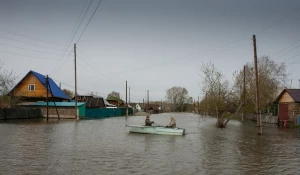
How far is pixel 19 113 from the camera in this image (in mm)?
41031

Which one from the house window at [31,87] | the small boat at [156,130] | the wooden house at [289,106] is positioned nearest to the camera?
the small boat at [156,130]

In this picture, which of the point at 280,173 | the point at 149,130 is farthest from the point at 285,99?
the point at 280,173

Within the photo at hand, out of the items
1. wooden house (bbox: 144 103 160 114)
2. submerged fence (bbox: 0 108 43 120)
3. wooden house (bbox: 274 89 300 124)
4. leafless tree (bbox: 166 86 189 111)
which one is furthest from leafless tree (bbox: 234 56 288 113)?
leafless tree (bbox: 166 86 189 111)

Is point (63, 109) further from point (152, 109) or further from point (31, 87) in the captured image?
point (152, 109)

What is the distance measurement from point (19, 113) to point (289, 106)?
3665 centimetres

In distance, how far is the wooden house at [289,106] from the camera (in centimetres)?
3409

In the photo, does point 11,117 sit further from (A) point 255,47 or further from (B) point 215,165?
(B) point 215,165

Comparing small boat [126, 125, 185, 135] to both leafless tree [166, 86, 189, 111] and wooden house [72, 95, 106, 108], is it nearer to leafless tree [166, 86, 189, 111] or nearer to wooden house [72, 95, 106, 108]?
wooden house [72, 95, 106, 108]

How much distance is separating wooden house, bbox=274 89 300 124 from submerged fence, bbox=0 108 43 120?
35410 millimetres

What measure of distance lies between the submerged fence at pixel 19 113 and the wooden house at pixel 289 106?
35.4m

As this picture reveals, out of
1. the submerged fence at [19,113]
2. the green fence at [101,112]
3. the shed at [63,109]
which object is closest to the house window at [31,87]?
the shed at [63,109]

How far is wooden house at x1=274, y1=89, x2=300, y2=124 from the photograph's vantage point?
3409 centimetres

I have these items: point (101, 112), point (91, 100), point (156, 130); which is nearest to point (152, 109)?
point (91, 100)

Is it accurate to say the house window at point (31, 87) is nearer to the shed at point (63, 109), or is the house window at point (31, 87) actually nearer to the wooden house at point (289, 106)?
the shed at point (63, 109)
